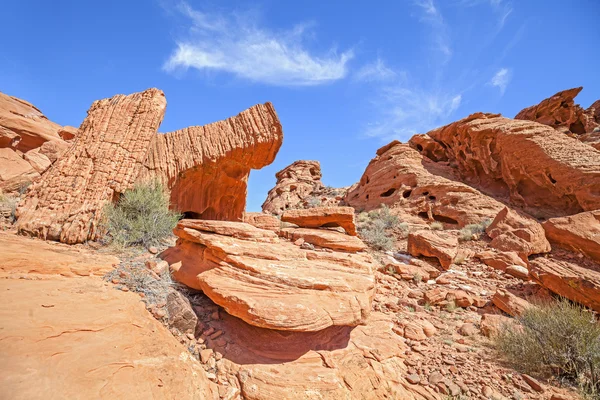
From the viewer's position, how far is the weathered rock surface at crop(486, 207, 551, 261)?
7.91 metres

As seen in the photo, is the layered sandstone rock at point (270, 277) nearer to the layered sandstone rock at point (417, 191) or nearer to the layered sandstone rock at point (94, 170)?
the layered sandstone rock at point (94, 170)

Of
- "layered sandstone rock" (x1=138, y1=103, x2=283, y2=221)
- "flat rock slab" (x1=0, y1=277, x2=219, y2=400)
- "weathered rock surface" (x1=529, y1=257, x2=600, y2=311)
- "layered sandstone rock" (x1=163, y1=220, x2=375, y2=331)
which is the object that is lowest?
"flat rock slab" (x1=0, y1=277, x2=219, y2=400)

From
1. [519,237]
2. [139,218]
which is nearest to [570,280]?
[519,237]

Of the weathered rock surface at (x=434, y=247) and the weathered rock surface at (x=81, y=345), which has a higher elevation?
the weathered rock surface at (x=434, y=247)

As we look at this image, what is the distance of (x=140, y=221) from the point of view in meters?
5.35

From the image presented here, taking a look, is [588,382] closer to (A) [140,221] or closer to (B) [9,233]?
(A) [140,221]

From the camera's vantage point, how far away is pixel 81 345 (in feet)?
7.20

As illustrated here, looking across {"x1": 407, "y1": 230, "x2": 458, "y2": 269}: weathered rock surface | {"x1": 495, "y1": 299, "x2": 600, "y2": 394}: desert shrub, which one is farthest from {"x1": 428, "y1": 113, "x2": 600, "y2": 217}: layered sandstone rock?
{"x1": 495, "y1": 299, "x2": 600, "y2": 394}: desert shrub

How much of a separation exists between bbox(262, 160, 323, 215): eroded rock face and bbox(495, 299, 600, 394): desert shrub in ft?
58.1

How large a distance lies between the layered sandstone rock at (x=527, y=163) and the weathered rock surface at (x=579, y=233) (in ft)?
16.5

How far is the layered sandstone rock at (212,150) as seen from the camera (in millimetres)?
6928

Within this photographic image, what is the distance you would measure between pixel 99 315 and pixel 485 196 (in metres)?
16.1

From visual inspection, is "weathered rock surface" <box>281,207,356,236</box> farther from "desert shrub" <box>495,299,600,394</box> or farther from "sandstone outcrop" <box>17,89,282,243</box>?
"desert shrub" <box>495,299,600,394</box>

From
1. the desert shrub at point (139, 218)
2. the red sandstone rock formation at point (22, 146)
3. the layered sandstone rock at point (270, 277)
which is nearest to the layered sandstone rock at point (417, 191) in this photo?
the layered sandstone rock at point (270, 277)
